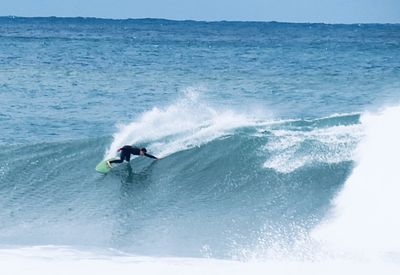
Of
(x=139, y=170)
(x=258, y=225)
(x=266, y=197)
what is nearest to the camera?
(x=258, y=225)

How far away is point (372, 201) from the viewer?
53.6 feet

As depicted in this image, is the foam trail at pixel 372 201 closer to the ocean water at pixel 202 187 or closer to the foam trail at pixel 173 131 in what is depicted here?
the ocean water at pixel 202 187

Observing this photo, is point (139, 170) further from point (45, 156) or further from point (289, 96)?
point (289, 96)

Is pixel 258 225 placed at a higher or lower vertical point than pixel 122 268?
higher

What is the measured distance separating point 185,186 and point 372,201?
485 centimetres

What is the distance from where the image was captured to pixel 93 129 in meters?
26.1

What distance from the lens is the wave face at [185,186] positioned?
15.3 meters

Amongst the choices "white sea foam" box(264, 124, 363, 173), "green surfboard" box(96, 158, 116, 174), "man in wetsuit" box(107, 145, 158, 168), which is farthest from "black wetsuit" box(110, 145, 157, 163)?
"white sea foam" box(264, 124, 363, 173)

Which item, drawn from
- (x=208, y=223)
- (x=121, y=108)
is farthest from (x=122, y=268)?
(x=121, y=108)

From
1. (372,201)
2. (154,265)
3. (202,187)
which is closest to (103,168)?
(202,187)

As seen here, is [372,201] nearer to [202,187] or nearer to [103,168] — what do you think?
[202,187]

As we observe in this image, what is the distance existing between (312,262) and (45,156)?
10650 millimetres

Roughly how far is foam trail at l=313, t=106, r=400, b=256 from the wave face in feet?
1.35

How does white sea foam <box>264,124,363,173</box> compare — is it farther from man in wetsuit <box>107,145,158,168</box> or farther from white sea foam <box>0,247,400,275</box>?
white sea foam <box>0,247,400,275</box>
